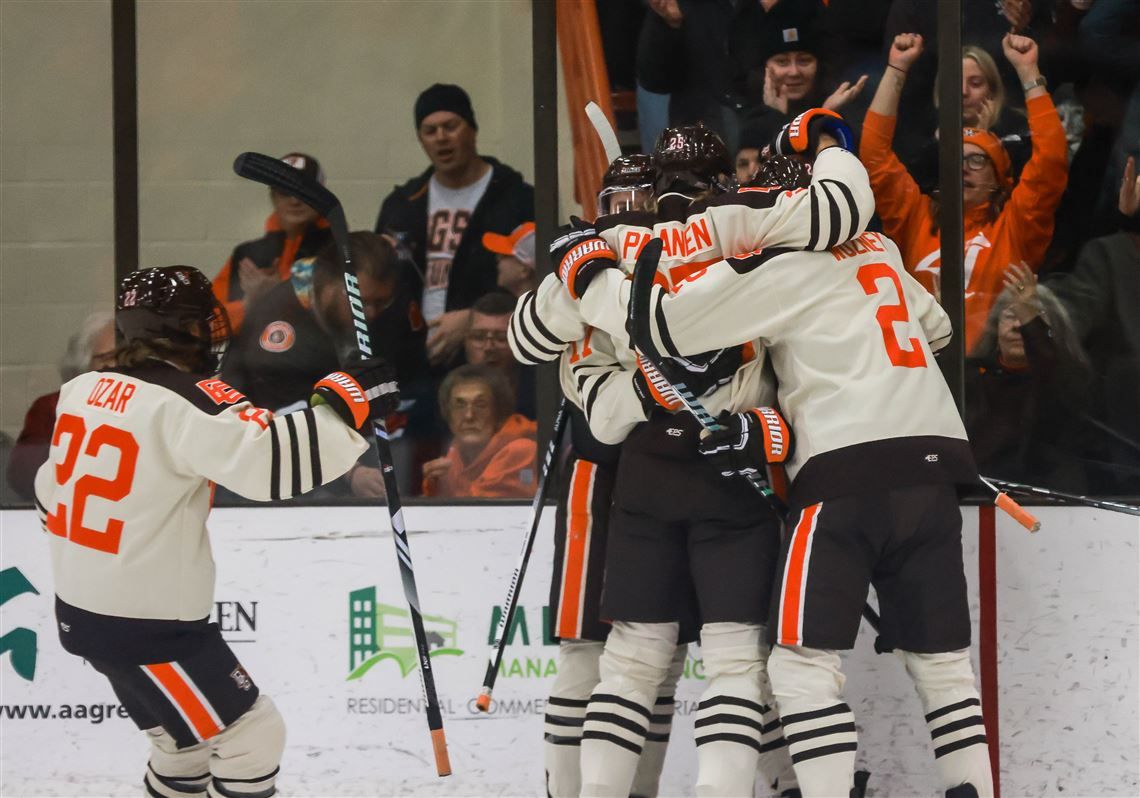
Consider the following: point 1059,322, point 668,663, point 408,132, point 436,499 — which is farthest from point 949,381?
point 408,132

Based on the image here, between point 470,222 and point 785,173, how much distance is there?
126 centimetres

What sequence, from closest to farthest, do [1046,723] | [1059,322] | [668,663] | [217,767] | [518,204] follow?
[217,767] < [668,663] < [1046,723] < [1059,322] < [518,204]

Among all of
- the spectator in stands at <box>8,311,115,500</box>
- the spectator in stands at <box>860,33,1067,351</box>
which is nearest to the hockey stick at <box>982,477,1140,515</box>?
the spectator in stands at <box>860,33,1067,351</box>

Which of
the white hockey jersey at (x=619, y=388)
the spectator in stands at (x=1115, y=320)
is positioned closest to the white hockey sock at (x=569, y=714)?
the white hockey jersey at (x=619, y=388)

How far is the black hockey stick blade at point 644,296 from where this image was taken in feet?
9.05

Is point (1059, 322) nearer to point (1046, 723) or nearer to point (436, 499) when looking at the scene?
point (1046, 723)

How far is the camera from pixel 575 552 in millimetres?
3107

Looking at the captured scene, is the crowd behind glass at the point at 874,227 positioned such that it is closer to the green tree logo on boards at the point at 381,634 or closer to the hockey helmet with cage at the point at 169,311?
the green tree logo on boards at the point at 381,634

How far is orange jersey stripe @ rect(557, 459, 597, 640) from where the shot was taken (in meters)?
3.08

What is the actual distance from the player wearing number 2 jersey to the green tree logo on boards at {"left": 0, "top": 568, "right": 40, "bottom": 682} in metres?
1.94

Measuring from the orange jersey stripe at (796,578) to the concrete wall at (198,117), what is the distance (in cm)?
160

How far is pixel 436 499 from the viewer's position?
12.1 ft

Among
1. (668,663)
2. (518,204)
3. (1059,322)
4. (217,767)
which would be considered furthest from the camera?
(518,204)

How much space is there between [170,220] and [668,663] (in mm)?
2057
